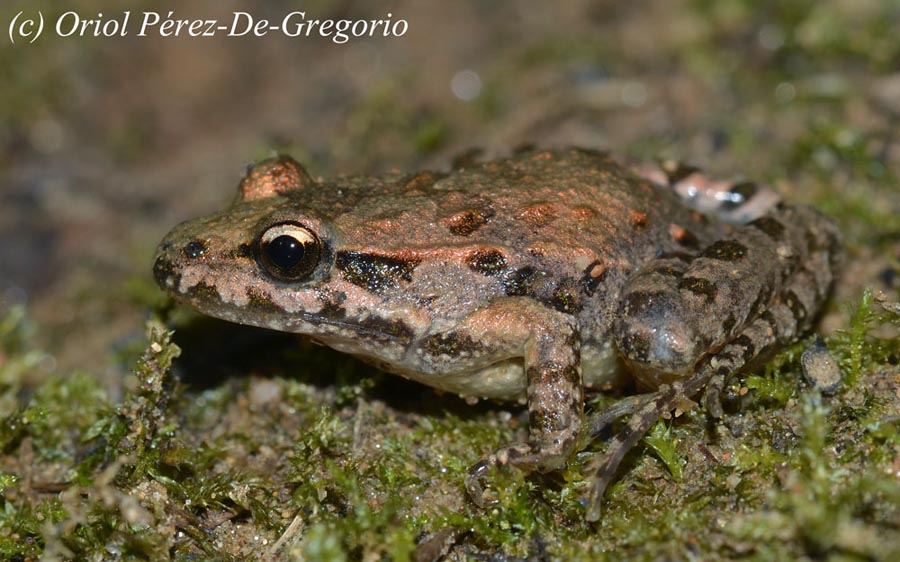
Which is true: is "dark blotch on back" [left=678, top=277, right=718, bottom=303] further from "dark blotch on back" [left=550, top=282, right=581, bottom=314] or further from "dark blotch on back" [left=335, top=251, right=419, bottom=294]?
"dark blotch on back" [left=335, top=251, right=419, bottom=294]

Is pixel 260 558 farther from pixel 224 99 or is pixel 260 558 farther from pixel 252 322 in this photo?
pixel 224 99

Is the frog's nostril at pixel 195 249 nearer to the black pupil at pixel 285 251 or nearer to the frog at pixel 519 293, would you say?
the frog at pixel 519 293

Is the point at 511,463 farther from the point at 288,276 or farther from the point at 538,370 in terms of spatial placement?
the point at 288,276

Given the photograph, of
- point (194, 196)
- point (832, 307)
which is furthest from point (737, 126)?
point (194, 196)

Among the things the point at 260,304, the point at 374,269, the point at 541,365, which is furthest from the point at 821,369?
the point at 260,304

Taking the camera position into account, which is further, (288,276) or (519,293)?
(519,293)
